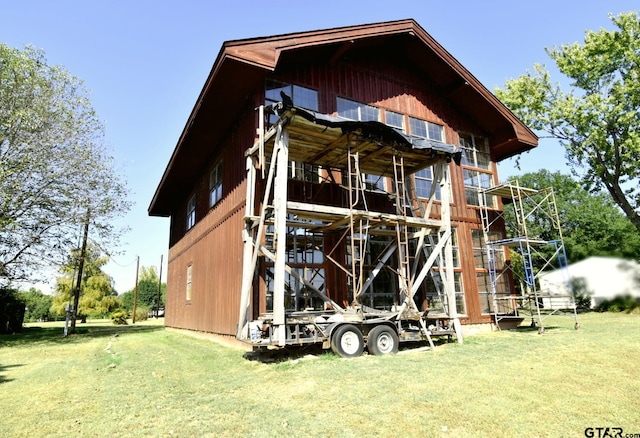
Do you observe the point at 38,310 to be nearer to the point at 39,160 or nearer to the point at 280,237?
the point at 39,160

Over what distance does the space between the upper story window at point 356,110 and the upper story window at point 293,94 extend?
107 cm

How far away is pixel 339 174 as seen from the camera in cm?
1298

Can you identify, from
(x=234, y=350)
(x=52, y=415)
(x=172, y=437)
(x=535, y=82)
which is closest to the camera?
(x=172, y=437)

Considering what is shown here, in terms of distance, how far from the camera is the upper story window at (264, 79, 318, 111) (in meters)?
12.3

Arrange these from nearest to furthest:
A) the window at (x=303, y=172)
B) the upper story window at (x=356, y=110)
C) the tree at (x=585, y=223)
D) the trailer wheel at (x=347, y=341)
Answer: the trailer wheel at (x=347, y=341) → the window at (x=303, y=172) → the upper story window at (x=356, y=110) → the tree at (x=585, y=223)

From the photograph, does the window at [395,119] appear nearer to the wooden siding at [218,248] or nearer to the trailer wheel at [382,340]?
the wooden siding at [218,248]

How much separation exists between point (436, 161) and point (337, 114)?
149 inches

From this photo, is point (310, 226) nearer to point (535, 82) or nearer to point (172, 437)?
point (172, 437)

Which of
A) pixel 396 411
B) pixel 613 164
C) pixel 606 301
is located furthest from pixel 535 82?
pixel 396 411

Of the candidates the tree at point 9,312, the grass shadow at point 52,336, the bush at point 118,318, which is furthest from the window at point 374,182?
the bush at point 118,318

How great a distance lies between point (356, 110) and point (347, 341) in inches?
336

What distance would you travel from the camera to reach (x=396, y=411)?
5.17 meters

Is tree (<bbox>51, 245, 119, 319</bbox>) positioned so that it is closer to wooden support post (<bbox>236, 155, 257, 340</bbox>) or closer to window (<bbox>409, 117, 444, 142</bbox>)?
wooden support post (<bbox>236, 155, 257, 340</bbox>)

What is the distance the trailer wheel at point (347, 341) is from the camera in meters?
9.02
